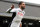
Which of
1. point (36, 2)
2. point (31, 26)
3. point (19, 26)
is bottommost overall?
point (31, 26)

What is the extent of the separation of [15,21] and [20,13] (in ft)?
0.50

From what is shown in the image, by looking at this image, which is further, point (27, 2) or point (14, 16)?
point (27, 2)

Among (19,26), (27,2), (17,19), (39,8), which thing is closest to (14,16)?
(17,19)

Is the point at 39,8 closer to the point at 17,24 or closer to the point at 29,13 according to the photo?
the point at 29,13

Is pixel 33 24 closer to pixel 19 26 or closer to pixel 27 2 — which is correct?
pixel 27 2

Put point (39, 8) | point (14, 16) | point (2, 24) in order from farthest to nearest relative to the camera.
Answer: point (39, 8)
point (2, 24)
point (14, 16)

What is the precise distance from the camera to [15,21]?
6.56 feet

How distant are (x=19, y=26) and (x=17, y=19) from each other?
0.14 metres

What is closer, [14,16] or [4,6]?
[14,16]

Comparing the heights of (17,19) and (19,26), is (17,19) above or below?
above

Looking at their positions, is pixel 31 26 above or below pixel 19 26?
below

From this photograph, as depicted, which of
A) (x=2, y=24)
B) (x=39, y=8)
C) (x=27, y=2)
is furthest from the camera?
(x=39, y=8)

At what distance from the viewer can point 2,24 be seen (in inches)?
175

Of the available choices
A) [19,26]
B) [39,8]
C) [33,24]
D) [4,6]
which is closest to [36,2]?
[39,8]
